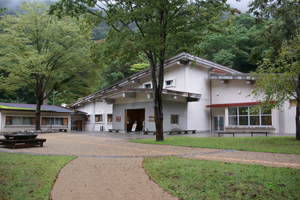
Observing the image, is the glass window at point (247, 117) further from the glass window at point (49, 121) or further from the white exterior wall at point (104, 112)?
the glass window at point (49, 121)

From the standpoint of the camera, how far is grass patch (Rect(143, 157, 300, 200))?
437cm

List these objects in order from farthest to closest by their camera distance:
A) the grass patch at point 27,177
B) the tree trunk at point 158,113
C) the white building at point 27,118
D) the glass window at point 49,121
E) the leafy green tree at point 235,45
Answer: the leafy green tree at point 235,45, the glass window at point 49,121, the white building at point 27,118, the tree trunk at point 158,113, the grass patch at point 27,177

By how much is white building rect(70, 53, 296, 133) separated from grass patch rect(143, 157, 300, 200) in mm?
15838

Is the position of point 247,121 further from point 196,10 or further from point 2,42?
point 2,42

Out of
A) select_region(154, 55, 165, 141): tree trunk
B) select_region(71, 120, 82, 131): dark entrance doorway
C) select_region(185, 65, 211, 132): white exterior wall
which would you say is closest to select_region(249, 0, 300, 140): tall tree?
select_region(154, 55, 165, 141): tree trunk

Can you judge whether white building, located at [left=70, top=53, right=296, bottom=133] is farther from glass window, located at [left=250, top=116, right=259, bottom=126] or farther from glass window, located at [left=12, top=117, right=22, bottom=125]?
glass window, located at [left=12, top=117, right=22, bottom=125]

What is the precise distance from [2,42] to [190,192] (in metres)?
25.0

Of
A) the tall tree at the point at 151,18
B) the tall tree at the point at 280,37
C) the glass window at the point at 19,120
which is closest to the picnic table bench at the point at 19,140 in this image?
the tall tree at the point at 151,18

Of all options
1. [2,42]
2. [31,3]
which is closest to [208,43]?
[31,3]

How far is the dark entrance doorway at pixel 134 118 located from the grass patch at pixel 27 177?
69.5ft

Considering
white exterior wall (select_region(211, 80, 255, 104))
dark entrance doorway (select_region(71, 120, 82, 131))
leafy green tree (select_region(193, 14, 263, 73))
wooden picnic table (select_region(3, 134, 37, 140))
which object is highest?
leafy green tree (select_region(193, 14, 263, 73))

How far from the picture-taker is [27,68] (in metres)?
A: 23.9

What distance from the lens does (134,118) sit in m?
29.7

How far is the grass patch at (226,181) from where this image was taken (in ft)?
14.3
